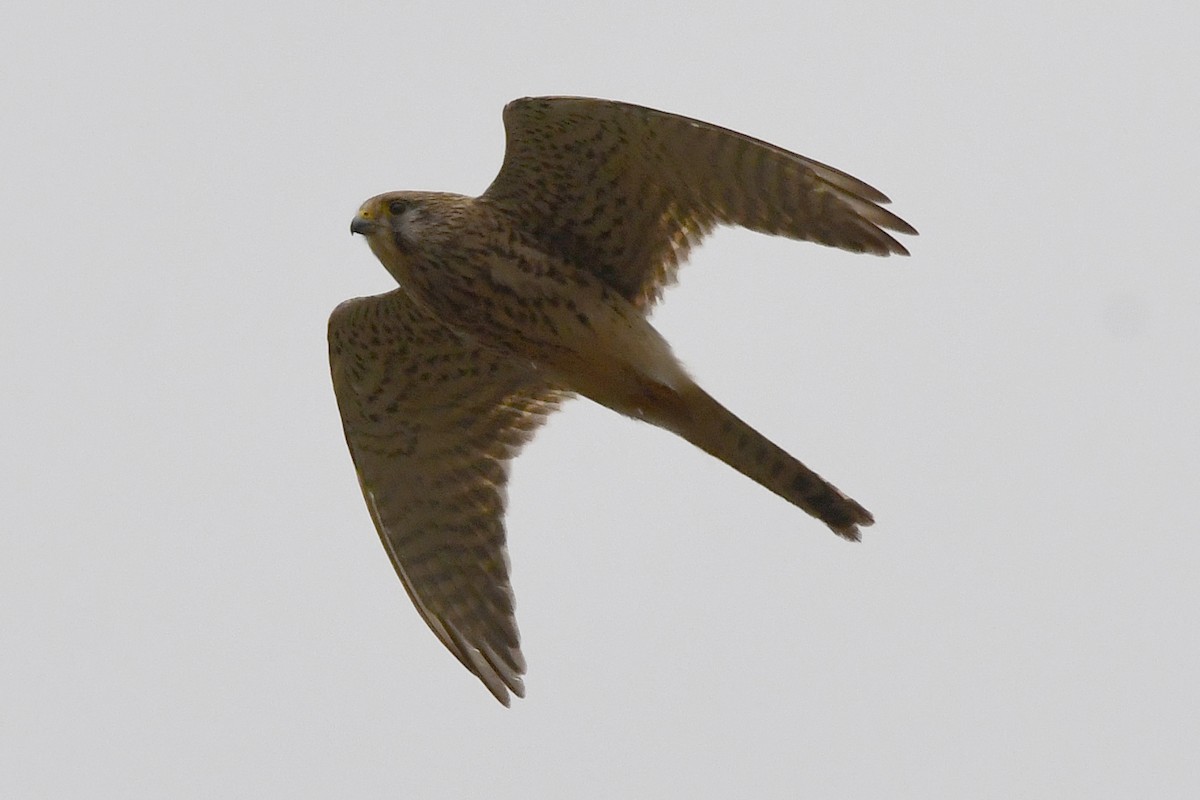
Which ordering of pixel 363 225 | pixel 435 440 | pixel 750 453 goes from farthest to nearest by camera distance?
pixel 435 440
pixel 363 225
pixel 750 453

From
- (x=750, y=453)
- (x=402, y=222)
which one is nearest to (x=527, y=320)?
(x=402, y=222)

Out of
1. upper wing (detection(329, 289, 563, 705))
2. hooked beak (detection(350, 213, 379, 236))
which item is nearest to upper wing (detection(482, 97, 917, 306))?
hooked beak (detection(350, 213, 379, 236))

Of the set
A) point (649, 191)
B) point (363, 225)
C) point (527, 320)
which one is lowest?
point (363, 225)

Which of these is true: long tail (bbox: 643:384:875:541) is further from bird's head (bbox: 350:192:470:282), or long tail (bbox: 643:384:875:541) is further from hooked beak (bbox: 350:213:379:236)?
hooked beak (bbox: 350:213:379:236)

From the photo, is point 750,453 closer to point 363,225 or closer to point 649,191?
point 649,191

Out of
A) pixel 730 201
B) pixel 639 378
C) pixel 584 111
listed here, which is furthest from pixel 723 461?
pixel 584 111

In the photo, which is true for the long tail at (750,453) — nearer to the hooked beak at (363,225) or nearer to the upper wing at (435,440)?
the upper wing at (435,440)

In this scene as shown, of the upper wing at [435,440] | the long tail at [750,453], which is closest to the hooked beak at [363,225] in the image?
the upper wing at [435,440]
